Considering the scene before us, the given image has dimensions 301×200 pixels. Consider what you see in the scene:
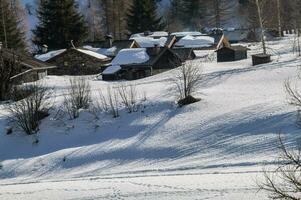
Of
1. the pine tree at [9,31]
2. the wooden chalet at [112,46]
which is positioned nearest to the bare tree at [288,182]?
the wooden chalet at [112,46]

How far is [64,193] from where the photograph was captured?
17031 millimetres

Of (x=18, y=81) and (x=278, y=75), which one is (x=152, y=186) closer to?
(x=278, y=75)

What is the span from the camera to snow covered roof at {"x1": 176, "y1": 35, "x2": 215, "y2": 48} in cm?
6488

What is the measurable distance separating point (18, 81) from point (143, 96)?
12.2 meters

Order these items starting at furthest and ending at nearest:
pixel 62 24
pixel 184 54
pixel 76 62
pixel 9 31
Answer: pixel 62 24
pixel 9 31
pixel 76 62
pixel 184 54

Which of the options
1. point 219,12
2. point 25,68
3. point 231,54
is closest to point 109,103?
point 25,68

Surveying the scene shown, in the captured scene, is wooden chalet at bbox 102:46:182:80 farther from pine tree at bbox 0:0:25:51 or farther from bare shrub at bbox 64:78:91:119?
pine tree at bbox 0:0:25:51

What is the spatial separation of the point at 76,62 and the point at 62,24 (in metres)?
12.3

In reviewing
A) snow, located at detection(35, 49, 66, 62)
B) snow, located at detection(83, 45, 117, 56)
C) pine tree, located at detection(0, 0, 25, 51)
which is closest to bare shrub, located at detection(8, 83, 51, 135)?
snow, located at detection(35, 49, 66, 62)

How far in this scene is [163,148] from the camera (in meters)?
26.1

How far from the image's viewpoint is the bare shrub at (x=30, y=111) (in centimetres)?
3103

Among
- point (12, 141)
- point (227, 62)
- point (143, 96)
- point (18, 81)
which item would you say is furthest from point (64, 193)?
point (227, 62)

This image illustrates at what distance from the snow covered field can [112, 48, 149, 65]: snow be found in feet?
46.7

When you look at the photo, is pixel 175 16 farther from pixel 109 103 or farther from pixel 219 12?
pixel 109 103
